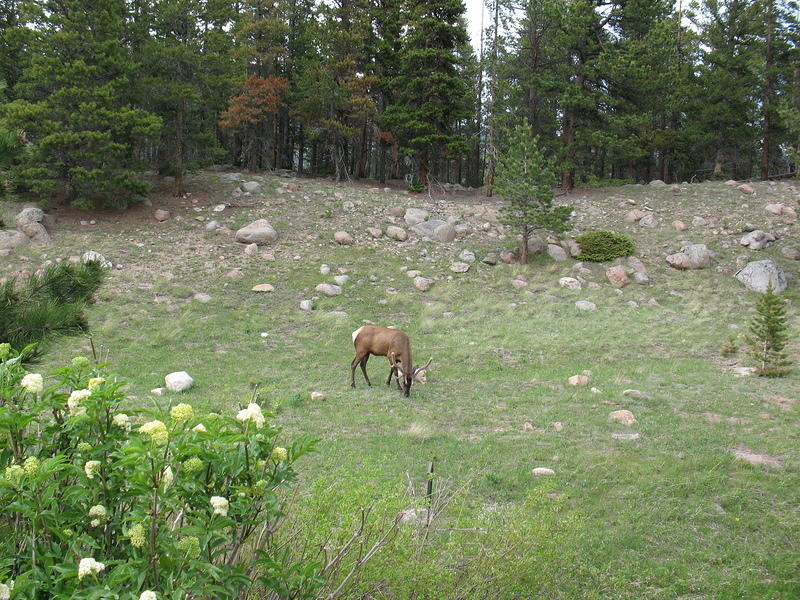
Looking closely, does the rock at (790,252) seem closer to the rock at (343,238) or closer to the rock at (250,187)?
the rock at (343,238)

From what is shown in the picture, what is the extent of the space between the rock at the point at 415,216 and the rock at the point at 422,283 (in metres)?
4.79

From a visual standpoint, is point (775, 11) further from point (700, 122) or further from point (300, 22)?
point (300, 22)

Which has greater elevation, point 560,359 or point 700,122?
point 700,122

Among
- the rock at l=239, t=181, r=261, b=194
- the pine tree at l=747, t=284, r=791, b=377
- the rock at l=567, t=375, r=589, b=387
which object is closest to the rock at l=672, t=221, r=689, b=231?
the pine tree at l=747, t=284, r=791, b=377

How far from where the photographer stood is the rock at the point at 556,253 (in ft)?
70.1

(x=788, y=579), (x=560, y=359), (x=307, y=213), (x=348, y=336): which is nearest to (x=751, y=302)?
(x=560, y=359)

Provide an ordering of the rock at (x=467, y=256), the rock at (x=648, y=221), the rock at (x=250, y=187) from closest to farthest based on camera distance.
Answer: the rock at (x=467, y=256), the rock at (x=648, y=221), the rock at (x=250, y=187)

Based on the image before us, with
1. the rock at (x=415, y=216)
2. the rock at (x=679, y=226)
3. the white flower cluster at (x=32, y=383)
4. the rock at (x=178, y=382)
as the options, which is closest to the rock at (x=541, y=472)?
the white flower cluster at (x=32, y=383)

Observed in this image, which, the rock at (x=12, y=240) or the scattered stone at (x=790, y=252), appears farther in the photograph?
the scattered stone at (x=790, y=252)

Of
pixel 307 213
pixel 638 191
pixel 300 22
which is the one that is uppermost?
pixel 300 22

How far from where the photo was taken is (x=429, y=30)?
2666 centimetres

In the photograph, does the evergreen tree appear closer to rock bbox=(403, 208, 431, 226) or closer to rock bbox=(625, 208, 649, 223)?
rock bbox=(403, 208, 431, 226)

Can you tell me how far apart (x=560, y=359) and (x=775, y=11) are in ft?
81.2

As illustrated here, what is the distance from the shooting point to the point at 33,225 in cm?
1917
